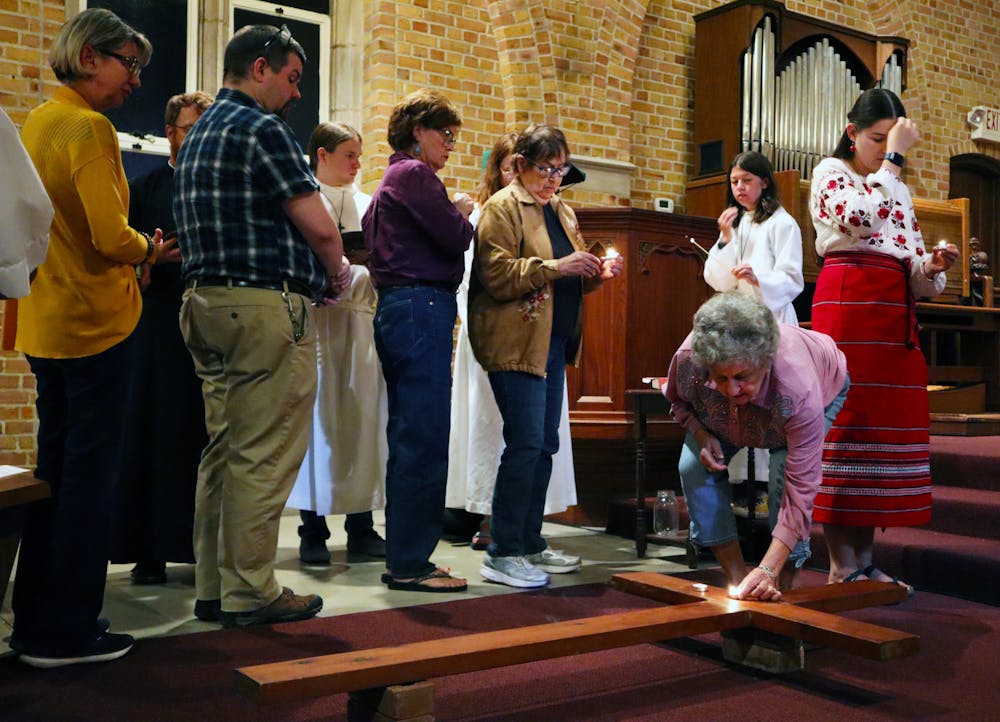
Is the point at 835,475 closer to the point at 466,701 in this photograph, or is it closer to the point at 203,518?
the point at 466,701

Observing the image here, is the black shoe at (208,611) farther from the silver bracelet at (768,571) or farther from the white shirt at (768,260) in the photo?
the white shirt at (768,260)

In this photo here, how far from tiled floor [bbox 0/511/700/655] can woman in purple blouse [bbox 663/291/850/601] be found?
3.21 feet

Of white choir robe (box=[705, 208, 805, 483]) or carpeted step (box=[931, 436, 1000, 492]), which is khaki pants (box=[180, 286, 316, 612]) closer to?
white choir robe (box=[705, 208, 805, 483])

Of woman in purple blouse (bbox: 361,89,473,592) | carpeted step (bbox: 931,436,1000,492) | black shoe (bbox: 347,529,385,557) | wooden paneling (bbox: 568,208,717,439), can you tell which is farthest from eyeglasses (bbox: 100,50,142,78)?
carpeted step (bbox: 931,436,1000,492)

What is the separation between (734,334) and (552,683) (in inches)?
36.6

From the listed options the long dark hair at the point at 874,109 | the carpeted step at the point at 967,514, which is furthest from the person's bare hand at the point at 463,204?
the carpeted step at the point at 967,514

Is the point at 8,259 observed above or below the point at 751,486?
above

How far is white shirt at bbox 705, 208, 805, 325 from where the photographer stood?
4113mm

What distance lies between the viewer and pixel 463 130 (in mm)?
6570

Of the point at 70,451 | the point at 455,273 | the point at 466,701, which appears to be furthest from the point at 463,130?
the point at 466,701

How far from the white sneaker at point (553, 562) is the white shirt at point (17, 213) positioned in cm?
240

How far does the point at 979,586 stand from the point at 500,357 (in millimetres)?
1767

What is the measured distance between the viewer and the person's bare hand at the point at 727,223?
14.1ft

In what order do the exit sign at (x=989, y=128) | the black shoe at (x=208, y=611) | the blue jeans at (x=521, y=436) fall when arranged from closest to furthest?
the black shoe at (x=208, y=611), the blue jeans at (x=521, y=436), the exit sign at (x=989, y=128)
